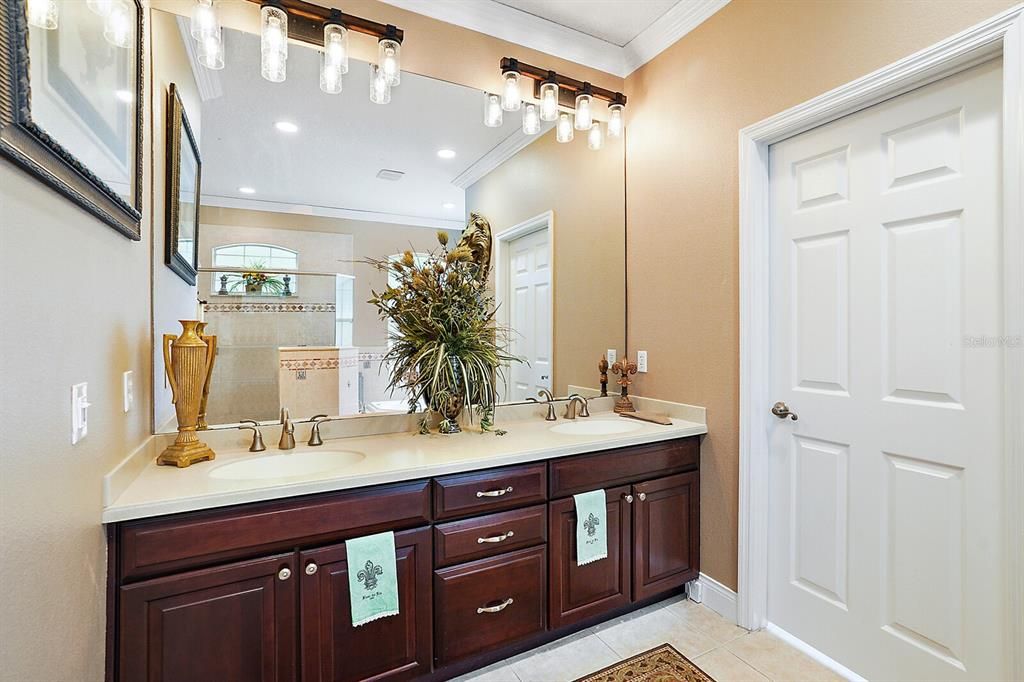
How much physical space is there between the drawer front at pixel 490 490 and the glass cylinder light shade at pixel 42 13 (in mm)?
1429

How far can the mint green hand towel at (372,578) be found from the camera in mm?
1555

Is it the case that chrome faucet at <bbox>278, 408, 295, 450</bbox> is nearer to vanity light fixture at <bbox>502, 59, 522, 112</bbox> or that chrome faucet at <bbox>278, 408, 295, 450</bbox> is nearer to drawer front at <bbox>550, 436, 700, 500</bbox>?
drawer front at <bbox>550, 436, 700, 500</bbox>

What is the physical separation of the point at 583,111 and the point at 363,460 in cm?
203

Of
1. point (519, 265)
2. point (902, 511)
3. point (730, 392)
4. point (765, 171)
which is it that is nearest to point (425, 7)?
point (519, 265)

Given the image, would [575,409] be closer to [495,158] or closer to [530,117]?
[495,158]

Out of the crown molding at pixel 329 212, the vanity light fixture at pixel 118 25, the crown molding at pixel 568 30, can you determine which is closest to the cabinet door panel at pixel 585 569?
the crown molding at pixel 329 212

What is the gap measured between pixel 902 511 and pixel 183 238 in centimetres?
272

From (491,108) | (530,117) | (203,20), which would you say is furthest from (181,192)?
(530,117)

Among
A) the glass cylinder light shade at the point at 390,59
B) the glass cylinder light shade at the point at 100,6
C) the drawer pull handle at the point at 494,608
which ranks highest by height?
the glass cylinder light shade at the point at 390,59

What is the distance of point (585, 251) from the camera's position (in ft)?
9.17

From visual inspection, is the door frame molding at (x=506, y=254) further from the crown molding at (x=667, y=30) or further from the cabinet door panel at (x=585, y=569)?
the crown molding at (x=667, y=30)

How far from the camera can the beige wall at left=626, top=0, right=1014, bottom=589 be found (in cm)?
182

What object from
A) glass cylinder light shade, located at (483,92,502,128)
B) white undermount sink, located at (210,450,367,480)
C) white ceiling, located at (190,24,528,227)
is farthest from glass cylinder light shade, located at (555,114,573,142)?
white undermount sink, located at (210,450,367,480)

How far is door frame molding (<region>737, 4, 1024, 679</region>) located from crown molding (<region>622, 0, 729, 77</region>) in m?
0.64
